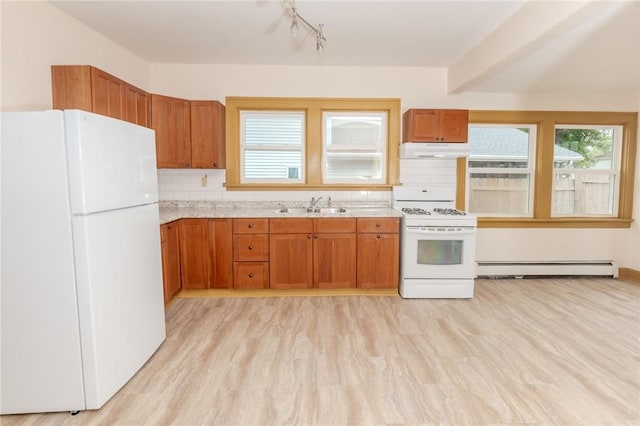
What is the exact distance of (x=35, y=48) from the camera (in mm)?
2469

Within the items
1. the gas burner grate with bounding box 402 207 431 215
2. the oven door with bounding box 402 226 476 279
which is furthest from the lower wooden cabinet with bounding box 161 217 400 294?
the gas burner grate with bounding box 402 207 431 215

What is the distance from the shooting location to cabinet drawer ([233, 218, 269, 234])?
3.60 metres

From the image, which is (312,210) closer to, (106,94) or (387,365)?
(387,365)

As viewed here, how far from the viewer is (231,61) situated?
12.9 feet

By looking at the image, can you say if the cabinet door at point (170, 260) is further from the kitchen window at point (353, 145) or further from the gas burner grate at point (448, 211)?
the gas burner grate at point (448, 211)

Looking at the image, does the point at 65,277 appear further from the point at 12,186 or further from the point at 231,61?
the point at 231,61

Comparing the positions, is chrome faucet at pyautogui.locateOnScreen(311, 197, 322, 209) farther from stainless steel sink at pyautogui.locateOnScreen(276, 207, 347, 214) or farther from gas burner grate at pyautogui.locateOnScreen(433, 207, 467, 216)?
gas burner grate at pyautogui.locateOnScreen(433, 207, 467, 216)

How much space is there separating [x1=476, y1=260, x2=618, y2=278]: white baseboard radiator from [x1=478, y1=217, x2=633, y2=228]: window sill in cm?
48

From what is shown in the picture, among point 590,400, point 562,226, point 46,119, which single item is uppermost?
point 46,119

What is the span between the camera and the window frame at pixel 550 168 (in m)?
4.34

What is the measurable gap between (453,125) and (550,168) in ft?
5.32

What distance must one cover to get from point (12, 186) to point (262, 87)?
2882 mm

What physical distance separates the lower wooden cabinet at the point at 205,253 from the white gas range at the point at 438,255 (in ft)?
6.25

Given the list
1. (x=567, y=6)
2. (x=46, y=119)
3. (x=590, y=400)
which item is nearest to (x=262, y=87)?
(x=46, y=119)
